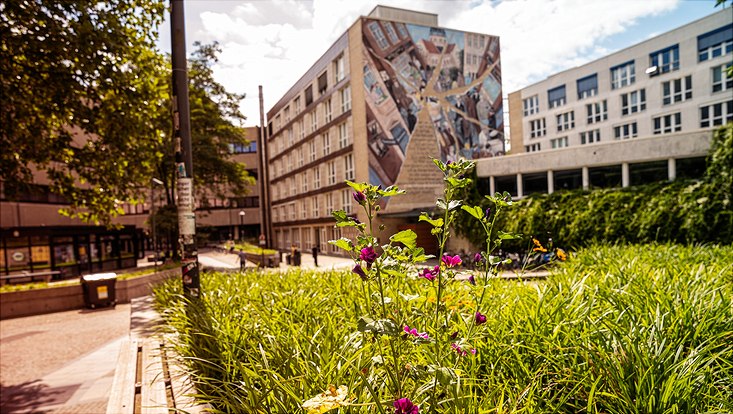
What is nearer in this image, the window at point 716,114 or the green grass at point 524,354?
the green grass at point 524,354

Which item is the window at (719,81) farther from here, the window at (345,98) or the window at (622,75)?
the window at (345,98)

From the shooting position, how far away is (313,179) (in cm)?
3161

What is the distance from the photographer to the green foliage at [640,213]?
1280 cm

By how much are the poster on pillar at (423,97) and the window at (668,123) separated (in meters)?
21.1

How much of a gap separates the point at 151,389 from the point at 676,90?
160 feet

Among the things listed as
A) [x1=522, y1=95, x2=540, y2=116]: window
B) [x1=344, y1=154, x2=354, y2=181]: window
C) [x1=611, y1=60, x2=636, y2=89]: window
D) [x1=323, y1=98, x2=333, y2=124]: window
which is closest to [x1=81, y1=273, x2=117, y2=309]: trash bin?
[x1=344, y1=154, x2=354, y2=181]: window

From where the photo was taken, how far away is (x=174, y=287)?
7.03 m

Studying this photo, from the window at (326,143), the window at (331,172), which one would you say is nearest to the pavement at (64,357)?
the window at (331,172)

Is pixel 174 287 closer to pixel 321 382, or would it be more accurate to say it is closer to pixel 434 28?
pixel 321 382

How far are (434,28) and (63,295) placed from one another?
2385 cm

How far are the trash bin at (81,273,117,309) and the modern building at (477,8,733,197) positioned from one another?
1580 cm

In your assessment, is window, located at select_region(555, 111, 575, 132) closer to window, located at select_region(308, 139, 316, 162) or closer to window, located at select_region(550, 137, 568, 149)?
window, located at select_region(550, 137, 568, 149)

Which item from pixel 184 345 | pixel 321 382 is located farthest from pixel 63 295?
pixel 321 382

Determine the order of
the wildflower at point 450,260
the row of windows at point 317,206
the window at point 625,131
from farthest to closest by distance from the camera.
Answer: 1. the window at point 625,131
2. the row of windows at point 317,206
3. the wildflower at point 450,260
